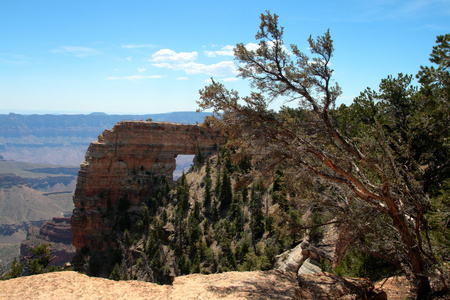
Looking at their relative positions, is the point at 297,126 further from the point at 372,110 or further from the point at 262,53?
the point at 372,110

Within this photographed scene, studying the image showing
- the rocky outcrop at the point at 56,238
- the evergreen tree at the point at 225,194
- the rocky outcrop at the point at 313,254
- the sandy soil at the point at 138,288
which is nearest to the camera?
the sandy soil at the point at 138,288

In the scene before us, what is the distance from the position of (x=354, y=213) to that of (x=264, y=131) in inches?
152

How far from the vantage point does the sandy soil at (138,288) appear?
7.72 metres

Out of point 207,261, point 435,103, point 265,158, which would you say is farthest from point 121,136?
point 435,103

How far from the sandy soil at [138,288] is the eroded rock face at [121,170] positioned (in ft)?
129

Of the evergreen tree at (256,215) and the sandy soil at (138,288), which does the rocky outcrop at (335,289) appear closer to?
the sandy soil at (138,288)

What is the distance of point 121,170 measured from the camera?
159 feet

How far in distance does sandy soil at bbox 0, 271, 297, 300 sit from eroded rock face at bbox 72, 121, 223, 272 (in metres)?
39.2

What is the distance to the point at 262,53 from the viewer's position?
10.8 m

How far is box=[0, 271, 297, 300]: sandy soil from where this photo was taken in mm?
7720

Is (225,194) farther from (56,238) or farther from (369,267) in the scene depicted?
(56,238)

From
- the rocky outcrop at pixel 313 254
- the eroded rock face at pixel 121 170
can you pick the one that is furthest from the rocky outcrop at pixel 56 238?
the rocky outcrop at pixel 313 254

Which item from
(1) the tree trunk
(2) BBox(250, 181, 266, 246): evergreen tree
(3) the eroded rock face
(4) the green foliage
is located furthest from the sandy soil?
(3) the eroded rock face

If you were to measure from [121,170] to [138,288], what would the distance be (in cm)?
4251
